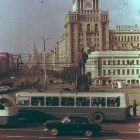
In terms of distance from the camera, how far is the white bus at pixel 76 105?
49.1ft

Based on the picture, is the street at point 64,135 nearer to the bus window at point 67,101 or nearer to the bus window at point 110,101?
the bus window at point 110,101

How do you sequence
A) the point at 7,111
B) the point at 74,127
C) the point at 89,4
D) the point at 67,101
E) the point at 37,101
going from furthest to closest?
1. the point at 89,4
2. the point at 37,101
3. the point at 67,101
4. the point at 7,111
5. the point at 74,127

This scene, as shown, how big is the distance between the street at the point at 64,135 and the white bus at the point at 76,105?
1.36 feet

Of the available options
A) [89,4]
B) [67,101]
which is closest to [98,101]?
[67,101]

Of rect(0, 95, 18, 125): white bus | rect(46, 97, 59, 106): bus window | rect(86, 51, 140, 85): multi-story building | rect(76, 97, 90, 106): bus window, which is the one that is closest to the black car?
rect(0, 95, 18, 125): white bus

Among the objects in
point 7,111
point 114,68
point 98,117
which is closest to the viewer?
point 7,111

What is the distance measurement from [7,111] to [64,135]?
285 centimetres

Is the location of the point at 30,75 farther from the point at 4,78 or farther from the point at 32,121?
the point at 32,121

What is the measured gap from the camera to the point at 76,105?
15.1m

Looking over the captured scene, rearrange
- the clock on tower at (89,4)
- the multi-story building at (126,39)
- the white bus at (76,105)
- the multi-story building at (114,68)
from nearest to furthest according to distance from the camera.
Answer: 1. the white bus at (76,105)
2. the clock on tower at (89,4)
3. the multi-story building at (114,68)
4. the multi-story building at (126,39)

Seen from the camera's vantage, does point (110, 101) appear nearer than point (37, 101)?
Yes

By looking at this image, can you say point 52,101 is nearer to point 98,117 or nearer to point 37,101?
point 37,101

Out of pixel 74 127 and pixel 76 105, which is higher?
pixel 76 105

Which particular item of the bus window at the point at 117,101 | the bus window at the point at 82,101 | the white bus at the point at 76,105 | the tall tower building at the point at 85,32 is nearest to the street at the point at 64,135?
the white bus at the point at 76,105
